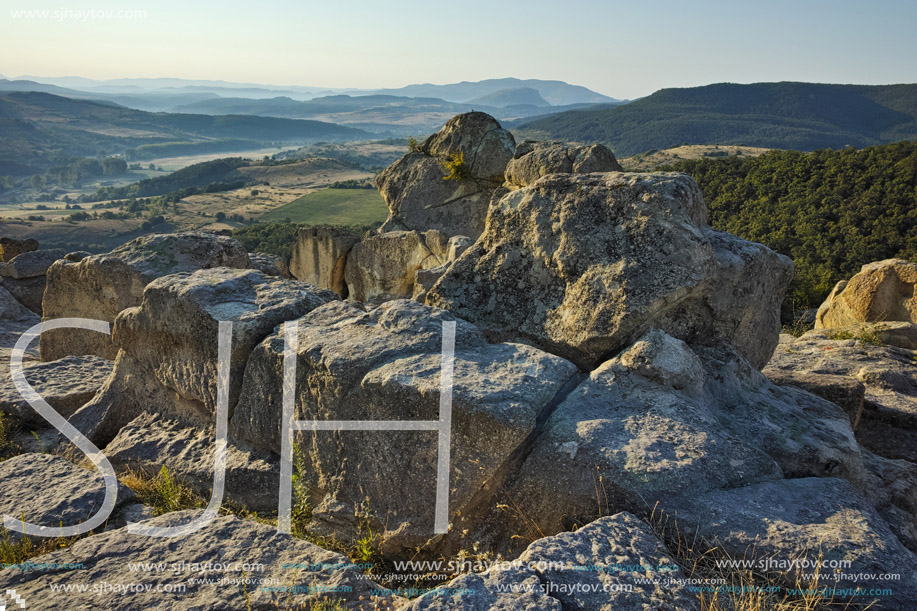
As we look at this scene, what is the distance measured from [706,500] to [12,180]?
195003 mm

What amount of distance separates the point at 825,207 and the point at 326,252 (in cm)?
3069

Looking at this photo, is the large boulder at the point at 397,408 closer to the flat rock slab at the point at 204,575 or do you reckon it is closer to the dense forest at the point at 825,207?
the flat rock slab at the point at 204,575

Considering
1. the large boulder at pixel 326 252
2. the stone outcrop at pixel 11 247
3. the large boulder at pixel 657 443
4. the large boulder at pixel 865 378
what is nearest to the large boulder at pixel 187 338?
the large boulder at pixel 657 443

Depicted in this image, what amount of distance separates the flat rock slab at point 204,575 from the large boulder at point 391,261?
10.1 m

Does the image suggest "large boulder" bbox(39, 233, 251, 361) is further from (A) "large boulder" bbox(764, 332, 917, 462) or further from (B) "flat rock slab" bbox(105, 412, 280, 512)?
(A) "large boulder" bbox(764, 332, 917, 462)

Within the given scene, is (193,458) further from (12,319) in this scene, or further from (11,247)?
(11,247)

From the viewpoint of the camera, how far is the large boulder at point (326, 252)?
14.5 metres

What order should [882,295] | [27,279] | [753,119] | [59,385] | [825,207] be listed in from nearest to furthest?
[59,385] → [27,279] → [882,295] → [825,207] → [753,119]

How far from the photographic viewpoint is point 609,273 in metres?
4.24

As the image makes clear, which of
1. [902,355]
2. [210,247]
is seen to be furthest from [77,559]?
[902,355]

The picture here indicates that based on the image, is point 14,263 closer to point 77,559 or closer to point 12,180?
point 77,559

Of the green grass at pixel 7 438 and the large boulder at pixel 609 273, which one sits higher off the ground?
the large boulder at pixel 609 273

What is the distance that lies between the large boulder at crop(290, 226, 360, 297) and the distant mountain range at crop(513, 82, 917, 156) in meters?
133

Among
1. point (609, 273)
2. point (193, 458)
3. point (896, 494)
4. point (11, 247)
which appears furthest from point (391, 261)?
point (896, 494)
